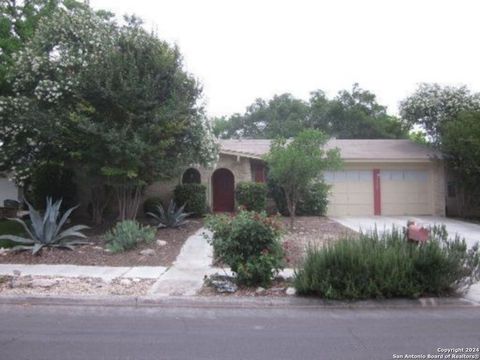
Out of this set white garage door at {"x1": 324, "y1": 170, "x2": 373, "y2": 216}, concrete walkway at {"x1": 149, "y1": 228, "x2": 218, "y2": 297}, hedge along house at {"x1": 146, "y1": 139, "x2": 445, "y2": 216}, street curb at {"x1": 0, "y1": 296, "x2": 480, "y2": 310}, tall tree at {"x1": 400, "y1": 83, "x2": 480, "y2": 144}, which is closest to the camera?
street curb at {"x1": 0, "y1": 296, "x2": 480, "y2": 310}

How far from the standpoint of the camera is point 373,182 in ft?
70.3

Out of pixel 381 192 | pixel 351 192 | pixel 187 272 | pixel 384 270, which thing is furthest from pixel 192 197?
pixel 384 270

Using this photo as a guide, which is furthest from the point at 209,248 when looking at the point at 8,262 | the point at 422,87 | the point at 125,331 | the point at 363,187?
the point at 422,87

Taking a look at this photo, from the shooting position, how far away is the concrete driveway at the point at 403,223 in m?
15.7

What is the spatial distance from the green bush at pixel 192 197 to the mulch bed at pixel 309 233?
10.8 feet

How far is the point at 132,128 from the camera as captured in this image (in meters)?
13.6

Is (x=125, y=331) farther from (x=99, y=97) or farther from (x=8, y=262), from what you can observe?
(x=99, y=97)

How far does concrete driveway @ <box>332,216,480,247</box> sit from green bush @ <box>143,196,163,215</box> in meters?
7.07

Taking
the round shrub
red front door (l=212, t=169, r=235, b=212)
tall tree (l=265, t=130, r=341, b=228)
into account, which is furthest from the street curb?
red front door (l=212, t=169, r=235, b=212)

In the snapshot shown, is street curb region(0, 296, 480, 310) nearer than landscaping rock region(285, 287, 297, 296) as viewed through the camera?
Yes

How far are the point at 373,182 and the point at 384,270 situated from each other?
1450 cm

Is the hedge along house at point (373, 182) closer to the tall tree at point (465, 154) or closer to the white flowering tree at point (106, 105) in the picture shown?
the tall tree at point (465, 154)

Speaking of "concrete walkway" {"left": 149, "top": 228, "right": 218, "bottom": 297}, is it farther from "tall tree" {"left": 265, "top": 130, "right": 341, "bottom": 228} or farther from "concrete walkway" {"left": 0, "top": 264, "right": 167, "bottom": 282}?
"tall tree" {"left": 265, "top": 130, "right": 341, "bottom": 228}

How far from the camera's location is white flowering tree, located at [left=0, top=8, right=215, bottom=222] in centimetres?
1339
